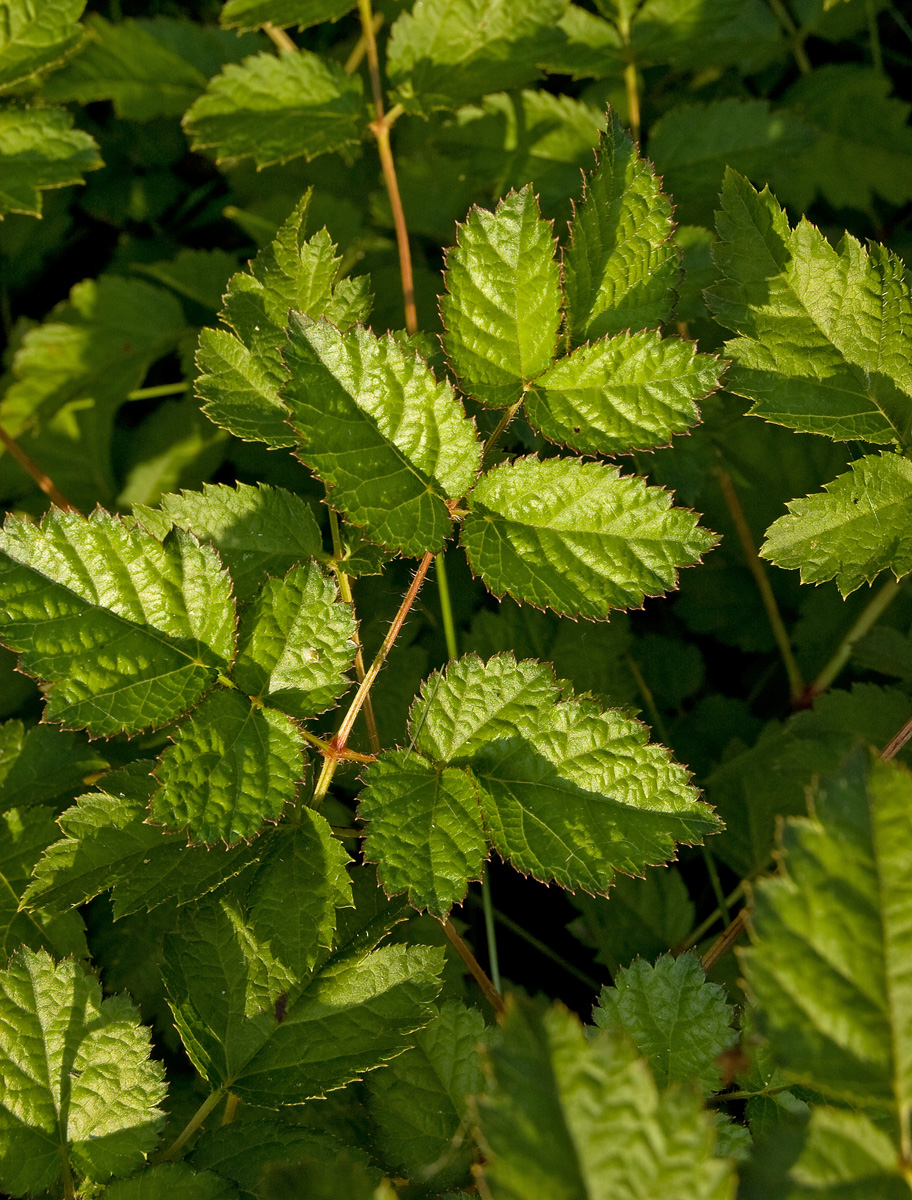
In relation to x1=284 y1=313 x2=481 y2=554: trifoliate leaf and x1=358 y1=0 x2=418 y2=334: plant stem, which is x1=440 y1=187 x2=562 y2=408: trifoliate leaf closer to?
x1=284 y1=313 x2=481 y2=554: trifoliate leaf

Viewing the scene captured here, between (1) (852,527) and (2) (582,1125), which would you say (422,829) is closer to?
(2) (582,1125)

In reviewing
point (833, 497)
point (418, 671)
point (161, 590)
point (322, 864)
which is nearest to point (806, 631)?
point (833, 497)

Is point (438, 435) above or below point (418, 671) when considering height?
above

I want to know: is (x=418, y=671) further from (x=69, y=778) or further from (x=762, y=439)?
(x=762, y=439)

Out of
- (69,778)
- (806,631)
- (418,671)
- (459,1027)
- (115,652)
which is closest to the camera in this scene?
(115,652)

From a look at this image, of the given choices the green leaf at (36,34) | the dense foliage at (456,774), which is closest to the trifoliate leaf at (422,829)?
the dense foliage at (456,774)

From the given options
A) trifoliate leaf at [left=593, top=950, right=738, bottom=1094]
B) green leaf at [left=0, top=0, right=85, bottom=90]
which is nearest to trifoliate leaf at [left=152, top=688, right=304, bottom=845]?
trifoliate leaf at [left=593, top=950, right=738, bottom=1094]
